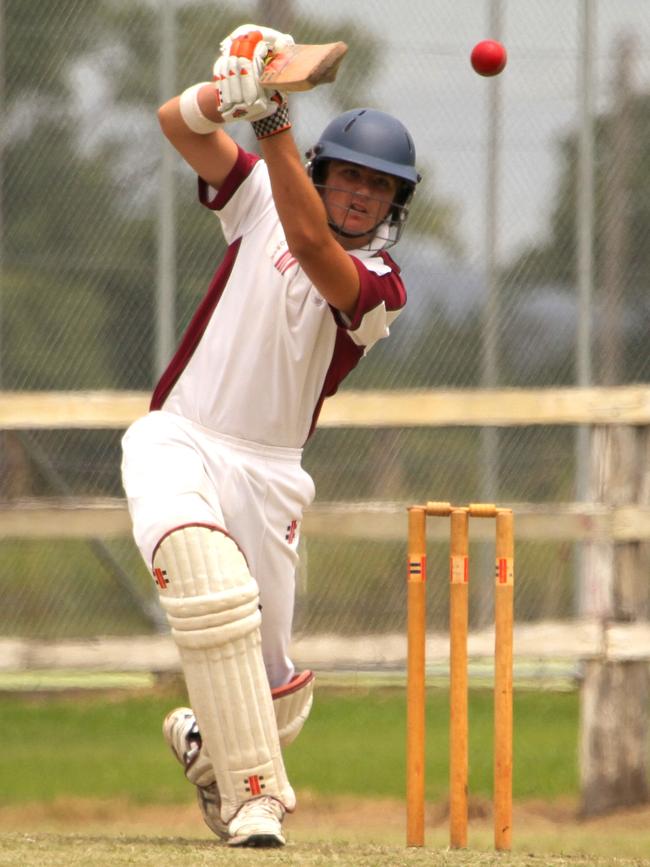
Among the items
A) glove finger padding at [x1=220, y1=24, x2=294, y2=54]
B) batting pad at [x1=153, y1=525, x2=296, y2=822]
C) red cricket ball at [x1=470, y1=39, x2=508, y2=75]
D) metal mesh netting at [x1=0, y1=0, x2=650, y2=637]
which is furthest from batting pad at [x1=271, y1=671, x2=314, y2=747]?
metal mesh netting at [x1=0, y1=0, x2=650, y2=637]

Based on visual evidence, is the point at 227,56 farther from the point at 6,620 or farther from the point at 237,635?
the point at 6,620

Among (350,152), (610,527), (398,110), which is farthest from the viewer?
(398,110)

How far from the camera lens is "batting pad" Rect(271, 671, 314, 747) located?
4188 mm

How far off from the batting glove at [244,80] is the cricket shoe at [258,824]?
1409 millimetres

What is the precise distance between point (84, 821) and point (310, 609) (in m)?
1.23

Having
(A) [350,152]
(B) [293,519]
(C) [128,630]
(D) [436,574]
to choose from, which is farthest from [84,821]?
(A) [350,152]

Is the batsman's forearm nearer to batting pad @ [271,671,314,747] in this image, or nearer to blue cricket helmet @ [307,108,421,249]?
blue cricket helmet @ [307,108,421,249]

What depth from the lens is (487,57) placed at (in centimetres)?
456

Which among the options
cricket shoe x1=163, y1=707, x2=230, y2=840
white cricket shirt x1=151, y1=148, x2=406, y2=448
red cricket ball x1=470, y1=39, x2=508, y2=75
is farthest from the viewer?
red cricket ball x1=470, y1=39, x2=508, y2=75

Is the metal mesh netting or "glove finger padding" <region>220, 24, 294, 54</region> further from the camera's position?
the metal mesh netting

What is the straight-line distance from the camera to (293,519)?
163 inches

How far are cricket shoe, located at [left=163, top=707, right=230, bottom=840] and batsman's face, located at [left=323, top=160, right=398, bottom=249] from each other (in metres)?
1.16

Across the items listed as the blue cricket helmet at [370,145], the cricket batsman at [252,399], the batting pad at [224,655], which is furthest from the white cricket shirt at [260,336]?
the batting pad at [224,655]

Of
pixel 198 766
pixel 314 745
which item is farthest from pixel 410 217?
pixel 198 766
